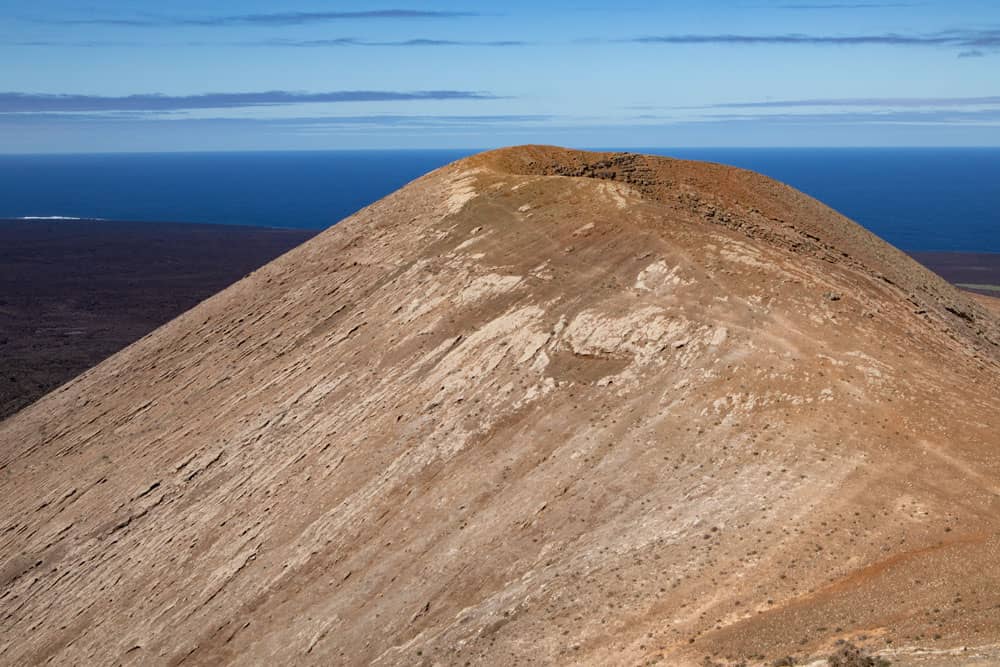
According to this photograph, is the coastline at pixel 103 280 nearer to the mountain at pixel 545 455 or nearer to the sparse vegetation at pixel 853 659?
the mountain at pixel 545 455

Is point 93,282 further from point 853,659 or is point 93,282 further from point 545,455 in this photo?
point 853,659

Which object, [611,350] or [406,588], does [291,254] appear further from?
[406,588]

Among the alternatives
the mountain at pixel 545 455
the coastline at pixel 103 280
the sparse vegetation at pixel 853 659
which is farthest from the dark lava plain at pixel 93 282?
the sparse vegetation at pixel 853 659

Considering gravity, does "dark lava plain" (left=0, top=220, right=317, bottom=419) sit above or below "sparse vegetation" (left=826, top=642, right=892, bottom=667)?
below

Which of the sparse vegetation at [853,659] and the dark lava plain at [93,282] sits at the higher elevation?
the sparse vegetation at [853,659]

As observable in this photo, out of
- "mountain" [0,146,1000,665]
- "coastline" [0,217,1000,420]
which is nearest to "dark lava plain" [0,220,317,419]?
"coastline" [0,217,1000,420]

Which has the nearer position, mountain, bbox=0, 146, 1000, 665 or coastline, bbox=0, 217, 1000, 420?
mountain, bbox=0, 146, 1000, 665

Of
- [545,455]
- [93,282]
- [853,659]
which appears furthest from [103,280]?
[853,659]

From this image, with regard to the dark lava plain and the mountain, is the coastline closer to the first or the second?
the dark lava plain

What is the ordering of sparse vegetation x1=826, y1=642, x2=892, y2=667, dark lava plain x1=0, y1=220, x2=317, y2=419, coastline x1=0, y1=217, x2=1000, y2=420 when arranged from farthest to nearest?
coastline x1=0, y1=217, x2=1000, y2=420
dark lava plain x1=0, y1=220, x2=317, y2=419
sparse vegetation x1=826, y1=642, x2=892, y2=667
